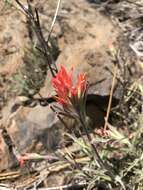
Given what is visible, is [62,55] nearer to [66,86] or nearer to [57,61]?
[57,61]

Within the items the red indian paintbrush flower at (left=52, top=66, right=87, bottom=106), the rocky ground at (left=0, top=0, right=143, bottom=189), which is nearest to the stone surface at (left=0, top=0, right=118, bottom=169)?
the rocky ground at (left=0, top=0, right=143, bottom=189)

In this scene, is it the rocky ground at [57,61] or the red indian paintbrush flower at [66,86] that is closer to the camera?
the red indian paintbrush flower at [66,86]

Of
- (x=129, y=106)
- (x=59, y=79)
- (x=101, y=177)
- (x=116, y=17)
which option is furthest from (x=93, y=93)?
(x=59, y=79)

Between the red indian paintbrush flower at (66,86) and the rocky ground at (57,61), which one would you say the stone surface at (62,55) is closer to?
the rocky ground at (57,61)

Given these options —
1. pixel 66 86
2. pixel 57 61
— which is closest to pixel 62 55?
pixel 57 61

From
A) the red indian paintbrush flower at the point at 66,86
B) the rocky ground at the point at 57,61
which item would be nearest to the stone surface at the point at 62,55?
the rocky ground at the point at 57,61

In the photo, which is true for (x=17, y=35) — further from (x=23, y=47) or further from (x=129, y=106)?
(x=129, y=106)
